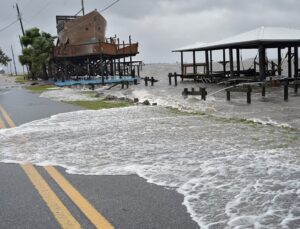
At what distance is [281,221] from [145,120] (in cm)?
846

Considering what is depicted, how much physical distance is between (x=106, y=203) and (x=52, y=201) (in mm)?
661

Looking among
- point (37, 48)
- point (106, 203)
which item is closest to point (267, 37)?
point (106, 203)

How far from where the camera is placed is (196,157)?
7227mm

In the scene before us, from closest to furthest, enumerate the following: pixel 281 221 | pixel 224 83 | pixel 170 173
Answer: pixel 281 221, pixel 170 173, pixel 224 83

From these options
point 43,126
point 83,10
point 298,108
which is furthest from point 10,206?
point 83,10

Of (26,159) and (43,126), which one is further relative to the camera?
(43,126)

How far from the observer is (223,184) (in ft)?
A: 18.3

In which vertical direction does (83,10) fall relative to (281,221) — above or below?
above

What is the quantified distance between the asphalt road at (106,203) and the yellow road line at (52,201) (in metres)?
0.05

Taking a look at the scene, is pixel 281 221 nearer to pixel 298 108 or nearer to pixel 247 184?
pixel 247 184

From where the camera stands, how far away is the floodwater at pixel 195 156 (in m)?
4.69

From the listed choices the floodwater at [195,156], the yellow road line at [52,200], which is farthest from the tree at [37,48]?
the yellow road line at [52,200]

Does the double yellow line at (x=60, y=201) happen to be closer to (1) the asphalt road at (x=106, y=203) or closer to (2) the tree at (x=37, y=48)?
(1) the asphalt road at (x=106, y=203)

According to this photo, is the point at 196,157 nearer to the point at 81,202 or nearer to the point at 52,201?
the point at 81,202
